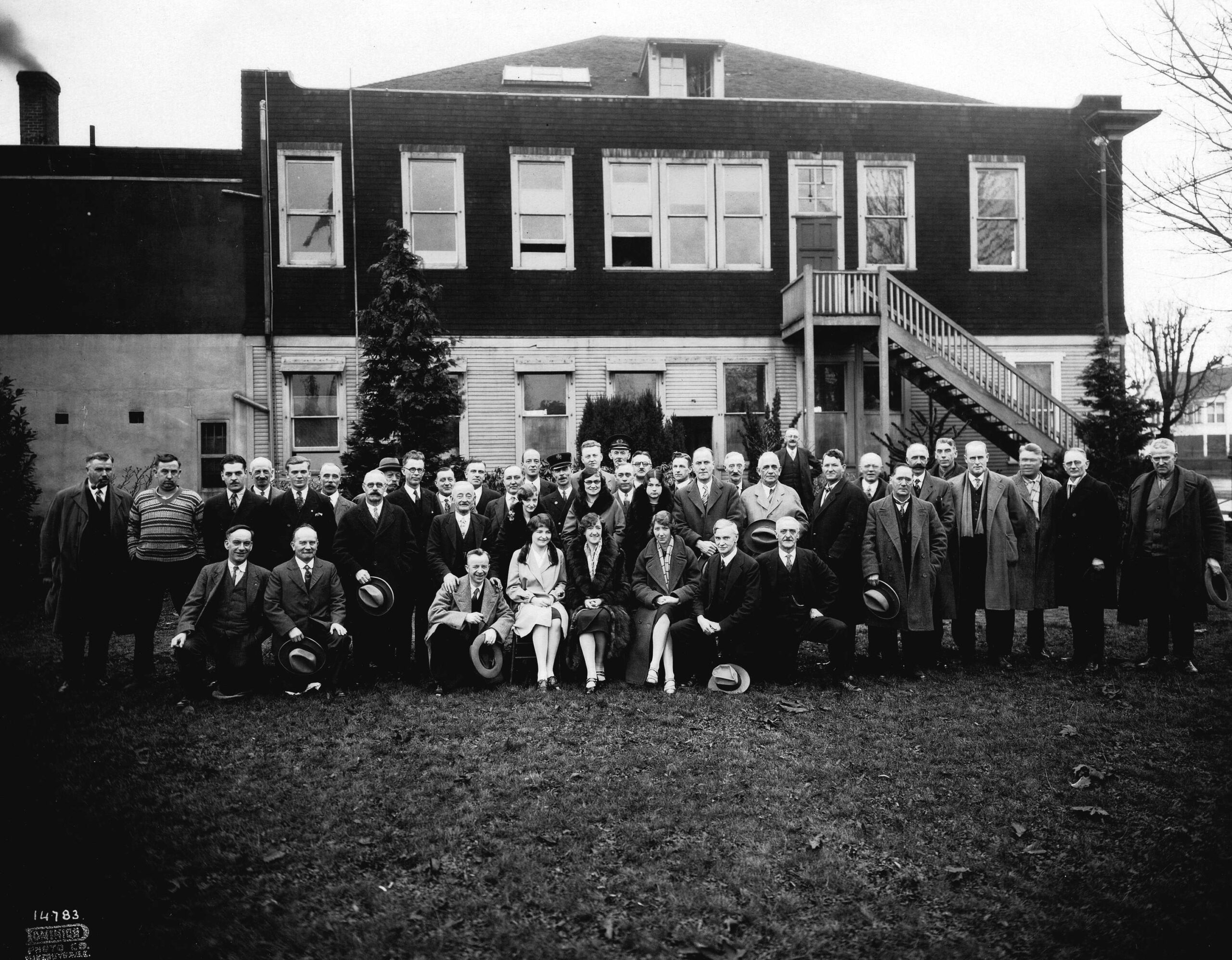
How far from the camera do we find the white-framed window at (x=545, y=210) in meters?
17.4

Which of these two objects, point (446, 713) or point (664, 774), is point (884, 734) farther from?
point (446, 713)

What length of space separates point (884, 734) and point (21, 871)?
536 centimetres

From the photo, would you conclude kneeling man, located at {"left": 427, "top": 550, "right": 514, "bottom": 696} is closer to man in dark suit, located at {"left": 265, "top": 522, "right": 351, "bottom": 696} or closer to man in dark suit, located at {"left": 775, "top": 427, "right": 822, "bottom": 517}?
man in dark suit, located at {"left": 265, "top": 522, "right": 351, "bottom": 696}

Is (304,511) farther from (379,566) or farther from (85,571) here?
(85,571)

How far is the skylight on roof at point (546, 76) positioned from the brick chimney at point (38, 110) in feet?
31.9

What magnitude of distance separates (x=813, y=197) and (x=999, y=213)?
157 inches

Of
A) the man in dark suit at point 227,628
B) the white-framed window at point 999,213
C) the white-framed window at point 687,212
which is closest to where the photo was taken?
the man in dark suit at point 227,628

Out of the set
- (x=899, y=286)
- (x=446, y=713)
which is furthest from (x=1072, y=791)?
(x=899, y=286)

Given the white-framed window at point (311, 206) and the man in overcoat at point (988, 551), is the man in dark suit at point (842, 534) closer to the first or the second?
the man in overcoat at point (988, 551)

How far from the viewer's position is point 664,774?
18.6ft

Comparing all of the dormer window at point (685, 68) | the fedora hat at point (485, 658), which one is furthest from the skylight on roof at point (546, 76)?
the fedora hat at point (485, 658)

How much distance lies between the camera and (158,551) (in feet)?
26.2

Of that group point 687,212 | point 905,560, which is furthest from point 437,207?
point 905,560

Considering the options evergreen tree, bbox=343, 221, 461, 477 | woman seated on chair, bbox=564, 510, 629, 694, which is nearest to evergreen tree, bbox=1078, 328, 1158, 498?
woman seated on chair, bbox=564, 510, 629, 694
